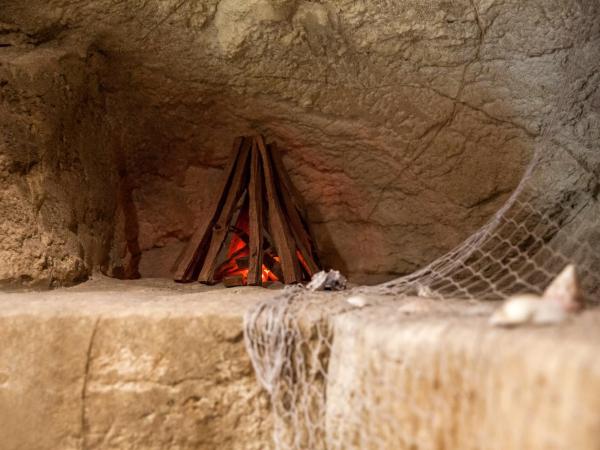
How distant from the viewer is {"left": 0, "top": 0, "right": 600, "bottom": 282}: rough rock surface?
8.45 ft

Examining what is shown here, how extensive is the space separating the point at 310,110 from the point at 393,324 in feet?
5.69

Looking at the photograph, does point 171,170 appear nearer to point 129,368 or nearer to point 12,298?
point 12,298

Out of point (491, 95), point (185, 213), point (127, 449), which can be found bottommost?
point (127, 449)

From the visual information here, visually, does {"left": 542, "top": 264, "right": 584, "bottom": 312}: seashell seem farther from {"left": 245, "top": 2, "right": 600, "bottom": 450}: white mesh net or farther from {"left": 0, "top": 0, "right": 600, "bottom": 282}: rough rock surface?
{"left": 0, "top": 0, "right": 600, "bottom": 282}: rough rock surface

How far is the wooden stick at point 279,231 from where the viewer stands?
2.81 metres

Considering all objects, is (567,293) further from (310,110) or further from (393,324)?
(310,110)

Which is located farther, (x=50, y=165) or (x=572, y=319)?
(x=50, y=165)

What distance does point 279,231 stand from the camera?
292cm

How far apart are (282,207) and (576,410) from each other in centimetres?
229

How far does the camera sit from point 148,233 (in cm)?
321

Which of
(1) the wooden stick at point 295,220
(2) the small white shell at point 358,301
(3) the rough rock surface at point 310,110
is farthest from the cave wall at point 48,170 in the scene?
(2) the small white shell at point 358,301

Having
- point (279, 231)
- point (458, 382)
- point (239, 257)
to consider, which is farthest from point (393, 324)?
point (239, 257)

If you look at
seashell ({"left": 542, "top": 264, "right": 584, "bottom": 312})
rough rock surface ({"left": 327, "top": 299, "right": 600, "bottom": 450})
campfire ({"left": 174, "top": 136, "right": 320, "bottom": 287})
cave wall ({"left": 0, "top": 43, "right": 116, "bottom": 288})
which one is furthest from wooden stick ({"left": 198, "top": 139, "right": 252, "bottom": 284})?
seashell ({"left": 542, "top": 264, "right": 584, "bottom": 312})

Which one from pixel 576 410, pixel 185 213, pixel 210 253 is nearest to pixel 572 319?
pixel 576 410
